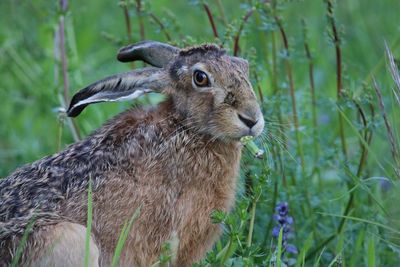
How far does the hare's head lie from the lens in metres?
5.90

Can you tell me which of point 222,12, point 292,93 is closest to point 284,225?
point 292,93

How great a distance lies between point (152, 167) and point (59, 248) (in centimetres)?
74

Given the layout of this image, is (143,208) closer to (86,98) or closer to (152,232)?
(152,232)

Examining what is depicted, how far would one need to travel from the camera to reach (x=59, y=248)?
18.3 ft

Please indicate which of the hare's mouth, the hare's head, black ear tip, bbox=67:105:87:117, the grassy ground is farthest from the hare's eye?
black ear tip, bbox=67:105:87:117

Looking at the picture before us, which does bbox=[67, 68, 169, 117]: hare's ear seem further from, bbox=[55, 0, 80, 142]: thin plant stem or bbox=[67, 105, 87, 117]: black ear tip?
bbox=[55, 0, 80, 142]: thin plant stem

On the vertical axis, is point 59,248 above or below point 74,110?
below

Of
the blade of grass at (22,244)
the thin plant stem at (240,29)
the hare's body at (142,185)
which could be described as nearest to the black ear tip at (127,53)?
the hare's body at (142,185)

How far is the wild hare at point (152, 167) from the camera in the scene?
588 centimetres

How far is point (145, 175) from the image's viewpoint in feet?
19.8

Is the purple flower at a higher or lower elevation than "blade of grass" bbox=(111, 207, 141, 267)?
lower

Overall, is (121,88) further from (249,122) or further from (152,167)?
(249,122)

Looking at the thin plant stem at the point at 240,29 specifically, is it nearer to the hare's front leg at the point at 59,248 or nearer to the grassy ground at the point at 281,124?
the grassy ground at the point at 281,124

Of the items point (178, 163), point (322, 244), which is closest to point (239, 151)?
point (178, 163)
